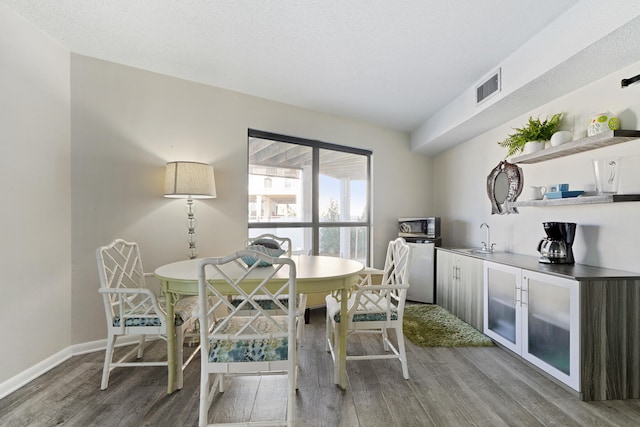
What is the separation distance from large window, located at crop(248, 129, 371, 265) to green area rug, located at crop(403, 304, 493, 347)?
1164 mm

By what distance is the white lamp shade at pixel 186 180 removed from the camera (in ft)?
8.09

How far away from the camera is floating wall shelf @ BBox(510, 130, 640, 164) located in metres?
1.92

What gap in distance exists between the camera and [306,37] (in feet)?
7.16

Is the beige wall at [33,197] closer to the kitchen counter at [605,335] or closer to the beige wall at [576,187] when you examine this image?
the kitchen counter at [605,335]

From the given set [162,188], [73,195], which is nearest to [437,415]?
[162,188]

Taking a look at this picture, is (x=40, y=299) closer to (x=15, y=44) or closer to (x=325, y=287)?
(x=15, y=44)

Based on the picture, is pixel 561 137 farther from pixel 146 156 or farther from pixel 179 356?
pixel 146 156

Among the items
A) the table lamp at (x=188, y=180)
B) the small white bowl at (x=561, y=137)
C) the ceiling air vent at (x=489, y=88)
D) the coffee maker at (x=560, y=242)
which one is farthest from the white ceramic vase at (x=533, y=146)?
the table lamp at (x=188, y=180)

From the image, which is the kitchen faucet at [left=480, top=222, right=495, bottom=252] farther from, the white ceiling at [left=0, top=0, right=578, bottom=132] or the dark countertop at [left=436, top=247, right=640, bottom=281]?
the white ceiling at [left=0, top=0, right=578, bottom=132]

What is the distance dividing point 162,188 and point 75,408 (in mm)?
1748

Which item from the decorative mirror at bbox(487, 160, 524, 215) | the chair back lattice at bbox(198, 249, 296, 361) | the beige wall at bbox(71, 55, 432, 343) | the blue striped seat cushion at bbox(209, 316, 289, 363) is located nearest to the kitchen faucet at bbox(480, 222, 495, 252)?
the decorative mirror at bbox(487, 160, 524, 215)

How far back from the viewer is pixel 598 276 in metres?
1.84

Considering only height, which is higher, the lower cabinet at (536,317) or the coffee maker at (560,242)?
the coffee maker at (560,242)

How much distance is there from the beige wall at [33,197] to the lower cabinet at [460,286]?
3684 mm
